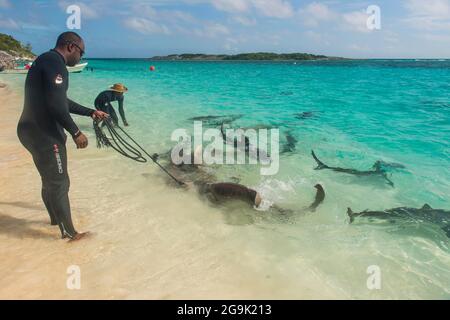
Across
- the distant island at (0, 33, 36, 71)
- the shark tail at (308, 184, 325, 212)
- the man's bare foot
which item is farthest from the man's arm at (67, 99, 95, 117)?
the distant island at (0, 33, 36, 71)

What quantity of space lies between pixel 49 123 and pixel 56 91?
0.44m

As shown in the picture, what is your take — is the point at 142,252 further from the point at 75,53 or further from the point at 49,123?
the point at 75,53

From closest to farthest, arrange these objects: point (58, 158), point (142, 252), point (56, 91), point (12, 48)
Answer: point (56, 91)
point (58, 158)
point (142, 252)
point (12, 48)

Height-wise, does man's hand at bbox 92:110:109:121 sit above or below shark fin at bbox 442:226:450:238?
above

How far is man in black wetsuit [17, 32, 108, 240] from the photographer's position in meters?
3.60

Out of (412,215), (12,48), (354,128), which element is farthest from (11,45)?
(412,215)

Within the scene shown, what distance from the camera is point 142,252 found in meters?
4.30

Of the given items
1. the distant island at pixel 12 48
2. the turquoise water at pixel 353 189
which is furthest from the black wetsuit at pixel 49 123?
the distant island at pixel 12 48

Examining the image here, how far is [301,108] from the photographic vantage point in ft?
A: 62.3

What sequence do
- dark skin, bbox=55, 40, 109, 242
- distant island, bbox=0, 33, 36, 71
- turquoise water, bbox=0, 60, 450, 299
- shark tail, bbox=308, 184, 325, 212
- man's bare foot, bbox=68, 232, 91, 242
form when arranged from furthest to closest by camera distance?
distant island, bbox=0, 33, 36, 71
shark tail, bbox=308, 184, 325, 212
man's bare foot, bbox=68, 232, 91, 242
turquoise water, bbox=0, 60, 450, 299
dark skin, bbox=55, 40, 109, 242

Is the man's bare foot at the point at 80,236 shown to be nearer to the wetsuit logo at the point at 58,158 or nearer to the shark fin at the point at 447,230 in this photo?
the wetsuit logo at the point at 58,158

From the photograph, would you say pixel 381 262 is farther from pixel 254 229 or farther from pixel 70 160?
pixel 70 160

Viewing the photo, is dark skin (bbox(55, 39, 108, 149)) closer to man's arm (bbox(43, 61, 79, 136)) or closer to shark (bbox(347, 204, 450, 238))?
man's arm (bbox(43, 61, 79, 136))

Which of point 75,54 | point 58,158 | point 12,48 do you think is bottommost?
point 58,158
